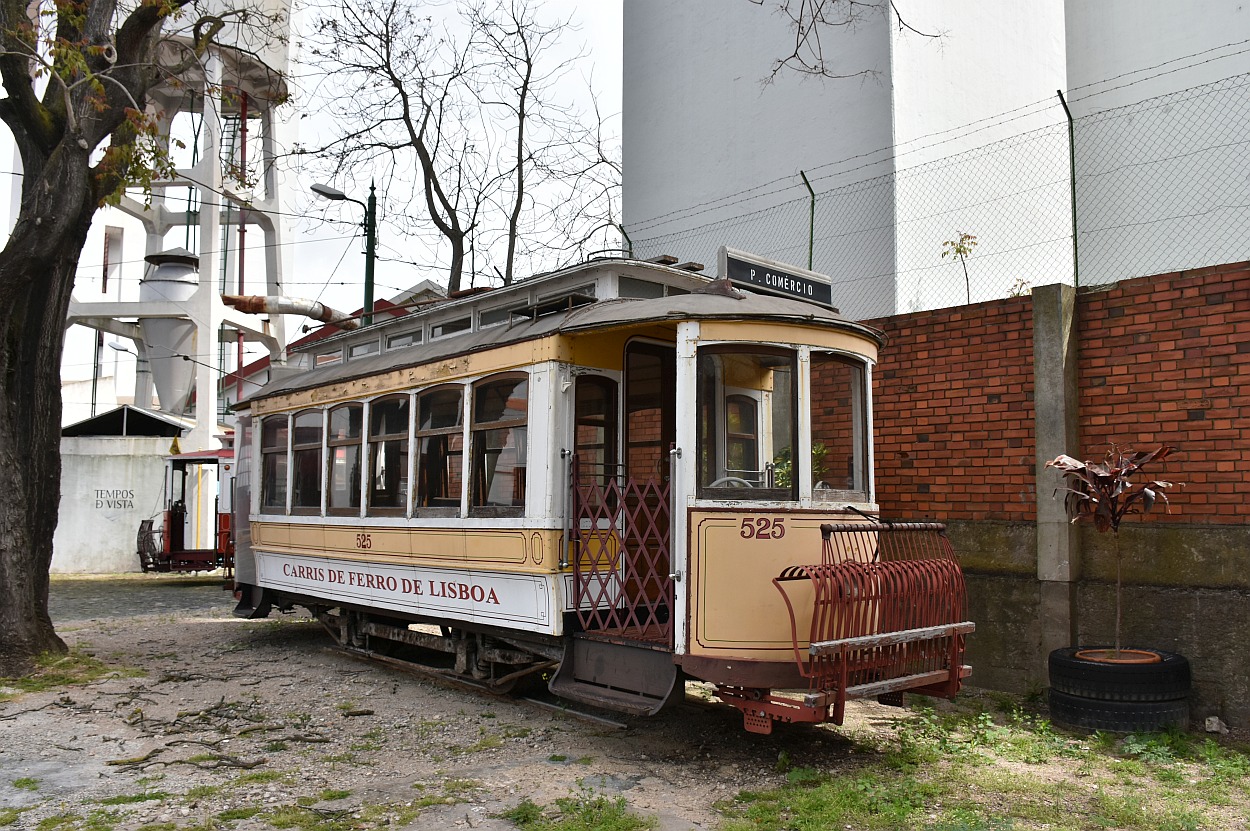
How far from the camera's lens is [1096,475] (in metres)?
6.68

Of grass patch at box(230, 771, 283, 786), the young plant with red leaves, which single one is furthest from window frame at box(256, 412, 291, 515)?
the young plant with red leaves

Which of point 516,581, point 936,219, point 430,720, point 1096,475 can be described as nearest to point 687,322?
point 516,581

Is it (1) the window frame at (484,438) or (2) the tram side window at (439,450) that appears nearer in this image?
(1) the window frame at (484,438)

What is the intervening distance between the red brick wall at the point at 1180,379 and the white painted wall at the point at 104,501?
64.7 feet

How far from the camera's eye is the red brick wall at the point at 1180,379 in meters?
6.70

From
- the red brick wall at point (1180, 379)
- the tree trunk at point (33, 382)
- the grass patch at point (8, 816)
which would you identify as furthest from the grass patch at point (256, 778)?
the red brick wall at point (1180, 379)

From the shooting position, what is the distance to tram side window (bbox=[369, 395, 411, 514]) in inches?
338

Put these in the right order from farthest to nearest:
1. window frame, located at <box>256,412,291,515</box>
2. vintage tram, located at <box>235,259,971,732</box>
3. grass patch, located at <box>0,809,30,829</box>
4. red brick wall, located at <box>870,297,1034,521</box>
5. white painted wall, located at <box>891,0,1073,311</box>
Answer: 1. white painted wall, located at <box>891,0,1073,311</box>
2. window frame, located at <box>256,412,291,515</box>
3. red brick wall, located at <box>870,297,1034,521</box>
4. vintage tram, located at <box>235,259,971,732</box>
5. grass patch, located at <box>0,809,30,829</box>

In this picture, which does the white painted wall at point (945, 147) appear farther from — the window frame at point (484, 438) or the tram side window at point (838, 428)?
the window frame at point (484, 438)

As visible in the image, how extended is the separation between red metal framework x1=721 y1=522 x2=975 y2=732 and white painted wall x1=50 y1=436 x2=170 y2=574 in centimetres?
1920

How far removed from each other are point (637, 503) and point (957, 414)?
281 cm

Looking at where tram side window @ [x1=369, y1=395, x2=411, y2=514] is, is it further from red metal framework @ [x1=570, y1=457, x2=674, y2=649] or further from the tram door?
red metal framework @ [x1=570, y1=457, x2=674, y2=649]

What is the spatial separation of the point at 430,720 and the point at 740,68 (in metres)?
11.7

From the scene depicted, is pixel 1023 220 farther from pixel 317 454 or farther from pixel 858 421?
pixel 317 454
